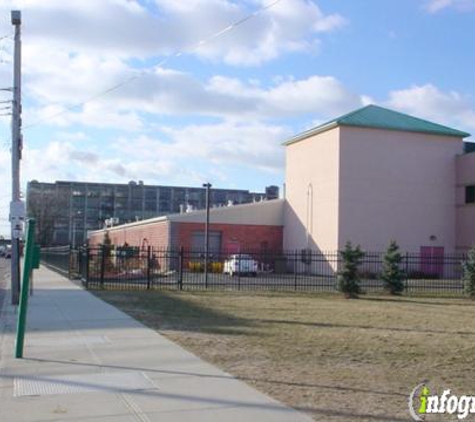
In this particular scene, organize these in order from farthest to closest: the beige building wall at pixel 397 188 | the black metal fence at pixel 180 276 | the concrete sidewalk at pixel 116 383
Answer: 1. the beige building wall at pixel 397 188
2. the black metal fence at pixel 180 276
3. the concrete sidewalk at pixel 116 383

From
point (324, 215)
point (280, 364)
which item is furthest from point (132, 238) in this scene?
point (280, 364)

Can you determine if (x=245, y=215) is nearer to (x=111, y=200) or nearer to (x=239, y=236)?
(x=239, y=236)

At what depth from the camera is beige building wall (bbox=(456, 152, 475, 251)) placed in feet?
170

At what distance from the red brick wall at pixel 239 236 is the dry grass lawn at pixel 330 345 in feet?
115

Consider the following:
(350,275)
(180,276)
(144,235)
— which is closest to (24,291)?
(350,275)

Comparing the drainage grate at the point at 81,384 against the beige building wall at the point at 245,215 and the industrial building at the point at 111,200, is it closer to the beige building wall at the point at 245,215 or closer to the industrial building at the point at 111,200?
the beige building wall at the point at 245,215

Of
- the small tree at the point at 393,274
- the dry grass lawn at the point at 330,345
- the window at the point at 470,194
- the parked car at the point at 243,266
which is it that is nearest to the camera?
the dry grass lawn at the point at 330,345

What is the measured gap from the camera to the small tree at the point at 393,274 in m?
29.2

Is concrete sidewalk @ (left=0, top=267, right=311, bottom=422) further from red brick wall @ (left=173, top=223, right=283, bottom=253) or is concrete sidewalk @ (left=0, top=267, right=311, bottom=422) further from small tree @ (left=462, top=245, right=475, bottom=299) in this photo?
red brick wall @ (left=173, top=223, right=283, bottom=253)

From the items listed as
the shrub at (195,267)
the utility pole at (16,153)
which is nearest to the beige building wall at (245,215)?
the shrub at (195,267)

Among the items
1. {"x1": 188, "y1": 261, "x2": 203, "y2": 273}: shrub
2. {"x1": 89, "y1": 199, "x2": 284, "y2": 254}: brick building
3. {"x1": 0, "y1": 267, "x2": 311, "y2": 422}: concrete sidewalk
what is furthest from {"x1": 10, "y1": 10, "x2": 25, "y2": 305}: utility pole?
{"x1": 89, "y1": 199, "x2": 284, "y2": 254}: brick building

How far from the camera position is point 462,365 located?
416 inches

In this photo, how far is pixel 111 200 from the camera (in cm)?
13962

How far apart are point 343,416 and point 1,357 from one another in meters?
6.09
